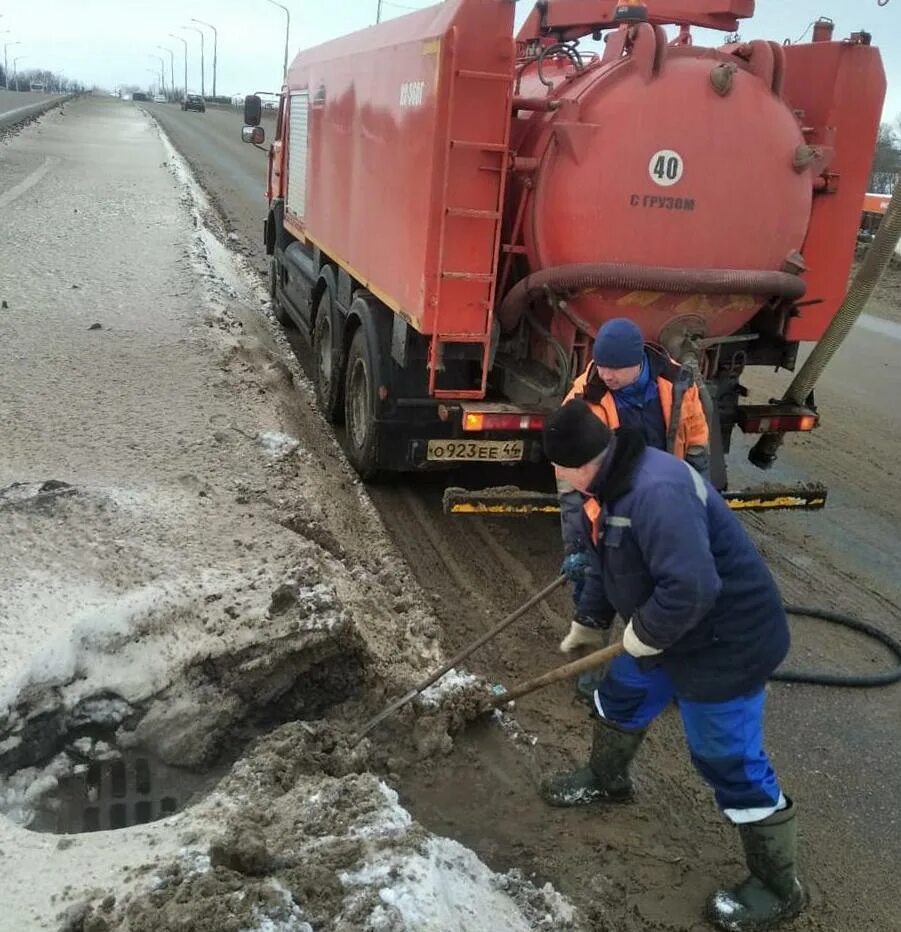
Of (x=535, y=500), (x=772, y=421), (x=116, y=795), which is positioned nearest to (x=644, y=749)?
(x=535, y=500)

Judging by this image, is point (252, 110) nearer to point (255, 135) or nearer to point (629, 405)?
point (255, 135)

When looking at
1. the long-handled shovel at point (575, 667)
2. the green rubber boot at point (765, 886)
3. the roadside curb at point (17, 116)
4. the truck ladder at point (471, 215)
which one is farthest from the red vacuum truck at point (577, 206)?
the roadside curb at point (17, 116)

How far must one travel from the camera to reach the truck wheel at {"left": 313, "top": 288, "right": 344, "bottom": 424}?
738cm

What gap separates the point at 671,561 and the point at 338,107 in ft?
18.7

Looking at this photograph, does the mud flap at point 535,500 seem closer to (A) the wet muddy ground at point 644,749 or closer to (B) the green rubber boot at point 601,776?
(A) the wet muddy ground at point 644,749

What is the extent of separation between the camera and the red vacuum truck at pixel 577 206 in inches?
187

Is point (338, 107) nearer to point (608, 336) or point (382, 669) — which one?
point (608, 336)

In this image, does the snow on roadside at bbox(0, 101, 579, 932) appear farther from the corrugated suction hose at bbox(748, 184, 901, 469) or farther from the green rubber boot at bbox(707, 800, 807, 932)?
the corrugated suction hose at bbox(748, 184, 901, 469)

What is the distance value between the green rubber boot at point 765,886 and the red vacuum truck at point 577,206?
2.54 metres

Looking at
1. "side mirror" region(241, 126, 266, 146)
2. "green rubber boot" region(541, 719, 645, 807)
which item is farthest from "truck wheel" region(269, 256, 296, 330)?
"green rubber boot" region(541, 719, 645, 807)

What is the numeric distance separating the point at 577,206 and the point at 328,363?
354 cm

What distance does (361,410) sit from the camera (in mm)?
6602

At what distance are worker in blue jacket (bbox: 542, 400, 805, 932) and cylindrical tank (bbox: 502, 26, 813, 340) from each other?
7.13ft

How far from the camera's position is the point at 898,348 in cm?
1244
